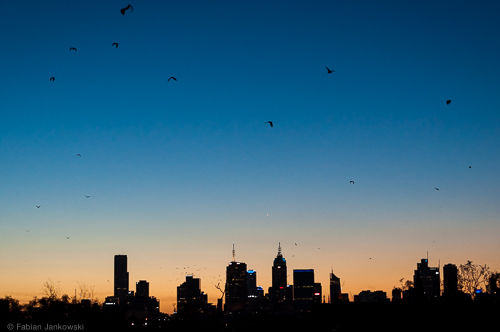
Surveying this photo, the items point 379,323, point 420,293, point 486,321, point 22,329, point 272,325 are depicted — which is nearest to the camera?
point 22,329

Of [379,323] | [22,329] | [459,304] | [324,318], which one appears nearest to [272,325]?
[324,318]

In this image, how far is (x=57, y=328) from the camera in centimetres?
8925

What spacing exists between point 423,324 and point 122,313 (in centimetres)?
5669

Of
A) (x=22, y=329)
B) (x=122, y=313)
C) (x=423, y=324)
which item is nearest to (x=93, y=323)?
(x=122, y=313)

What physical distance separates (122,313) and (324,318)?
40530 mm

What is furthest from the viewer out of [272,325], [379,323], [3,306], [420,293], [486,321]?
[420,293]

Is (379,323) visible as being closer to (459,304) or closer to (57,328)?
(459,304)

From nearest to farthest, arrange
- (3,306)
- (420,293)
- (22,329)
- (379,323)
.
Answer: (22,329) → (379,323) → (3,306) → (420,293)

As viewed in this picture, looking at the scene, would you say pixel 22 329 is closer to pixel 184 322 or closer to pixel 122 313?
pixel 122 313

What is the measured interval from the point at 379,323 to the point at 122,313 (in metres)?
49.3

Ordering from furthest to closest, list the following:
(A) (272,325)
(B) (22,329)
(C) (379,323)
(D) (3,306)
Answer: (A) (272,325), (D) (3,306), (C) (379,323), (B) (22,329)

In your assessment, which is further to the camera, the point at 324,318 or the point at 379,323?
the point at 324,318

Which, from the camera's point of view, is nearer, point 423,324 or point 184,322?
point 423,324

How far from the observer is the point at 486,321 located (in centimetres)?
9312
